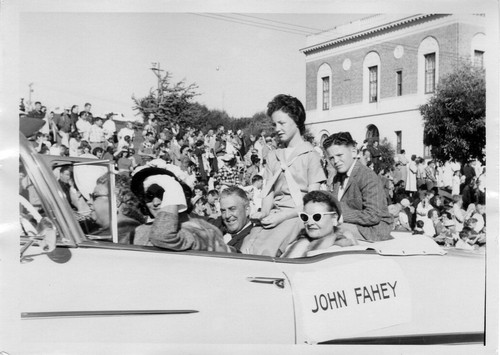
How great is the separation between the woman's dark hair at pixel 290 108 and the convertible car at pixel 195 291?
0.80 metres

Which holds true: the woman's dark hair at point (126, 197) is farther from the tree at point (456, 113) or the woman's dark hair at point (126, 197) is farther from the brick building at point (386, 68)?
the tree at point (456, 113)

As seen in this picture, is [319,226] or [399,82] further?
[399,82]

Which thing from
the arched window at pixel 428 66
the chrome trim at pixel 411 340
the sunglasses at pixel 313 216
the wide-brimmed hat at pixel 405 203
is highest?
the arched window at pixel 428 66

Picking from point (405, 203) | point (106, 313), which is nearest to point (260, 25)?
point (405, 203)

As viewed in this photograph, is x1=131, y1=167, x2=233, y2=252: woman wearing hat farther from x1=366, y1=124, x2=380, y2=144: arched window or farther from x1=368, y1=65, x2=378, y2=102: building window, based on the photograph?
x1=368, y1=65, x2=378, y2=102: building window

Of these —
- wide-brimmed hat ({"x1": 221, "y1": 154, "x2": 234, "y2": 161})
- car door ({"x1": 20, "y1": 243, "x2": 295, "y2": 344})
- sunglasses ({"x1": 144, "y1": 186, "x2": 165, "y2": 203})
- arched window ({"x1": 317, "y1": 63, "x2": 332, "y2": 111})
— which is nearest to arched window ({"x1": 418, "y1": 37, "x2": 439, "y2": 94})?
arched window ({"x1": 317, "y1": 63, "x2": 332, "y2": 111})

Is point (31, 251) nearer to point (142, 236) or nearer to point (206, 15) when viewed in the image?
point (142, 236)

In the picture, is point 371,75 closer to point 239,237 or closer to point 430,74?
point 430,74

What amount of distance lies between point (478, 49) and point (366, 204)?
117 centimetres

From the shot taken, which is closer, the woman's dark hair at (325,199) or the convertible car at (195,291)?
the convertible car at (195,291)

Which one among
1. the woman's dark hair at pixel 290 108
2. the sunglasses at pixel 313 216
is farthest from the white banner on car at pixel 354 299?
the woman's dark hair at pixel 290 108

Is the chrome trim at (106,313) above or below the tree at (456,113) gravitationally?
below

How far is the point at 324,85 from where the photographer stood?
3.66 m

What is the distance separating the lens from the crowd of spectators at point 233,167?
11.3ft
